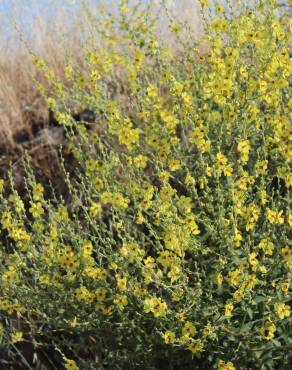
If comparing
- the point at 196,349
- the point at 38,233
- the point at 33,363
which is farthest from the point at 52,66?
the point at 196,349

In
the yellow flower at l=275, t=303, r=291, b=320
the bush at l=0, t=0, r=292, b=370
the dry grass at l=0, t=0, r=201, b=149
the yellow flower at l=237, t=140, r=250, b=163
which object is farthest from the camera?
the dry grass at l=0, t=0, r=201, b=149

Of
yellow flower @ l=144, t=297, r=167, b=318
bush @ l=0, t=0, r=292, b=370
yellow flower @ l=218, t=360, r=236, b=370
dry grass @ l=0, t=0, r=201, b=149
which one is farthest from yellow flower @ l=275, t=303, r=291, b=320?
dry grass @ l=0, t=0, r=201, b=149

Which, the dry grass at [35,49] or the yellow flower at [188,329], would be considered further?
the dry grass at [35,49]

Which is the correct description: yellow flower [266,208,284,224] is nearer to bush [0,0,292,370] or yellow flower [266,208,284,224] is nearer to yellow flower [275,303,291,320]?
bush [0,0,292,370]

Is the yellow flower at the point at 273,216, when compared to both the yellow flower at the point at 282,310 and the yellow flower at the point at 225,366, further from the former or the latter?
the yellow flower at the point at 225,366

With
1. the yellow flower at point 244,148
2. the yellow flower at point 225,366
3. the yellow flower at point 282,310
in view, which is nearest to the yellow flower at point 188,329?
the yellow flower at point 225,366

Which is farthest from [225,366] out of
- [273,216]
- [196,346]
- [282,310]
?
[273,216]

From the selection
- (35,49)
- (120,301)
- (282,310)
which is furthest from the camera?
(35,49)

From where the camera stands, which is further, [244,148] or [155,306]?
[244,148]

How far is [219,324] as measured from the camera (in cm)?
249

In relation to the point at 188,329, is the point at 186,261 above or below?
above

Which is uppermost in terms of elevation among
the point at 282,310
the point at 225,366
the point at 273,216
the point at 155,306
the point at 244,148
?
the point at 244,148

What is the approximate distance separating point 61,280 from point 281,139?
3.30 ft

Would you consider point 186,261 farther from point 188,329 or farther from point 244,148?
point 244,148
